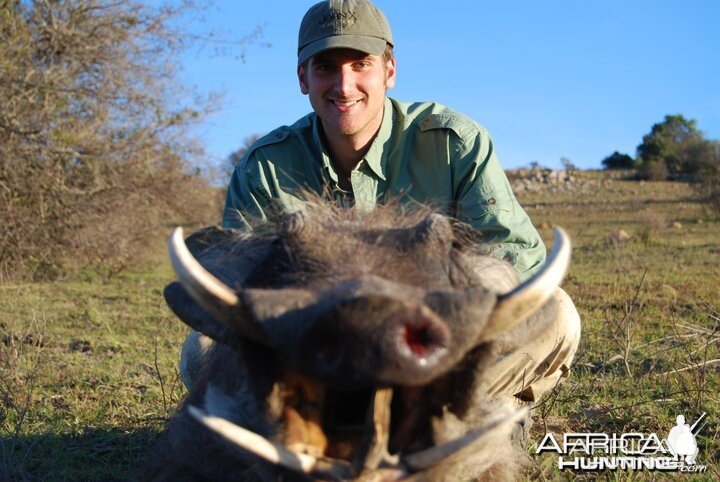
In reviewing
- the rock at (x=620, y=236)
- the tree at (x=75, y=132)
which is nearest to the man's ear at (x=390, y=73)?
the tree at (x=75, y=132)

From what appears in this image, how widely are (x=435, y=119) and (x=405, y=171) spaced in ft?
0.89

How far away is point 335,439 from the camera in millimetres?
1541

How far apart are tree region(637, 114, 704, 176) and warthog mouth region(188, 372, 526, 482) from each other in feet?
113

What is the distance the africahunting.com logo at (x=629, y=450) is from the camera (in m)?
2.63

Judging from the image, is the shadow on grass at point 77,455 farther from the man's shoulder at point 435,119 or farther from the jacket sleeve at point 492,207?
the man's shoulder at point 435,119

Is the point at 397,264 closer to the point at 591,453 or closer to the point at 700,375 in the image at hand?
the point at 591,453

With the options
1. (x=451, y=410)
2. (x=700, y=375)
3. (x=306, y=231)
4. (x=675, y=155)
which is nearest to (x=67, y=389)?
(x=306, y=231)

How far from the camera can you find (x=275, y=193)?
3.29m

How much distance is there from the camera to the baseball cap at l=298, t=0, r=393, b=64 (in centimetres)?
317

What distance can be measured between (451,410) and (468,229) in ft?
3.92

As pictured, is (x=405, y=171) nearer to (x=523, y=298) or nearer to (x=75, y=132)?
(x=523, y=298)

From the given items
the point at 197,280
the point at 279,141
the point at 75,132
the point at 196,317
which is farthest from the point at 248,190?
the point at 75,132

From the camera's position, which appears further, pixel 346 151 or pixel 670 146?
pixel 670 146

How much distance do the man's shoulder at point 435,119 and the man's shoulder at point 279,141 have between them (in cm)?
46
